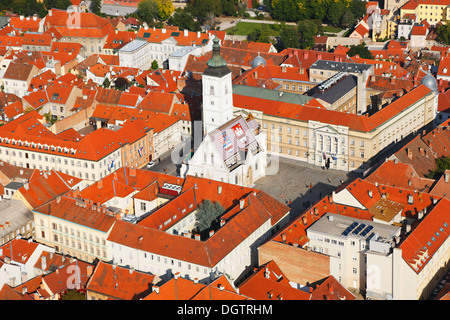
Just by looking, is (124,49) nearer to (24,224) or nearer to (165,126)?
(165,126)

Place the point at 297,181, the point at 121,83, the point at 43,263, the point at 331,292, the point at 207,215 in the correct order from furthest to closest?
the point at 121,83 → the point at 297,181 → the point at 207,215 → the point at 43,263 → the point at 331,292

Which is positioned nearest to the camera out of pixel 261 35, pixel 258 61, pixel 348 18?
pixel 258 61

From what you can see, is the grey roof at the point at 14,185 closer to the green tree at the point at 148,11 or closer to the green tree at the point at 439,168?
the green tree at the point at 439,168

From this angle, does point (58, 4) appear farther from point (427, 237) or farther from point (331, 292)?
point (331, 292)

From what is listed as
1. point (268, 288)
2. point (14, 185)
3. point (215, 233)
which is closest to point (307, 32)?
point (14, 185)

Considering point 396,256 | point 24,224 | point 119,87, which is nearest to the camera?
point 396,256

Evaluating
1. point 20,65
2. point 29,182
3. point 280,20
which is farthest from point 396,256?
point 280,20

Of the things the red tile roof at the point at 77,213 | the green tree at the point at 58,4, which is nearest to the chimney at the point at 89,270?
the red tile roof at the point at 77,213

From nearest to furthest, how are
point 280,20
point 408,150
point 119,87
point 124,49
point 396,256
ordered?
point 396,256 < point 408,150 < point 119,87 < point 124,49 < point 280,20
